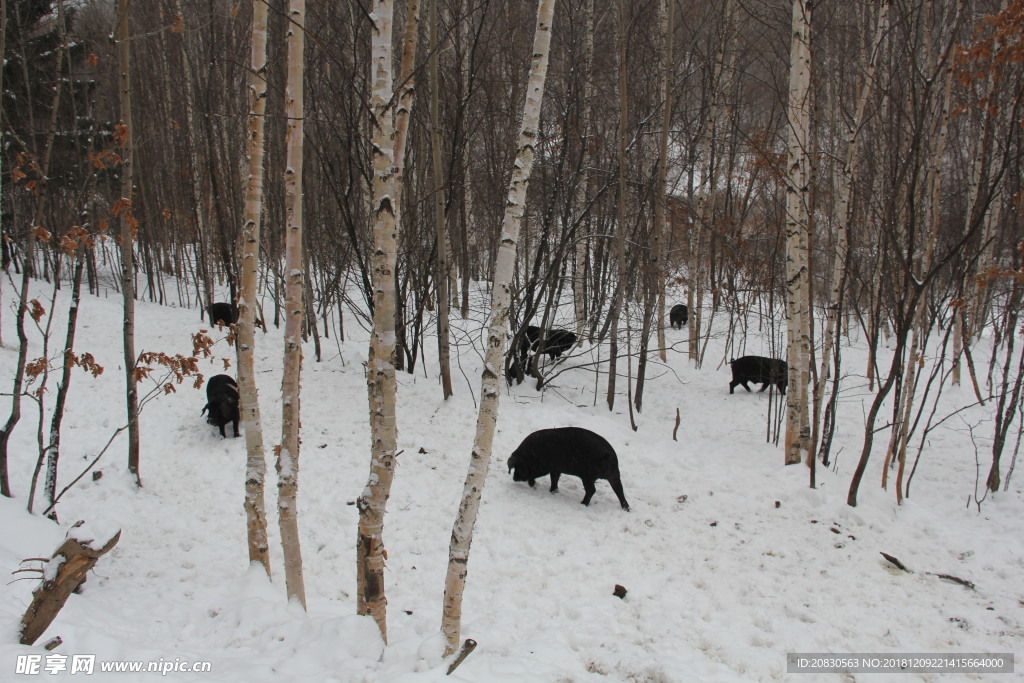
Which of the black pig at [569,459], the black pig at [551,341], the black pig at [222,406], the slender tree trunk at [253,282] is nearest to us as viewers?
the slender tree trunk at [253,282]

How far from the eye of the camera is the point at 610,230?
11.9 metres

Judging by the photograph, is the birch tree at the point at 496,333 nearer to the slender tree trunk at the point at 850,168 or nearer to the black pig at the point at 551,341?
the slender tree trunk at the point at 850,168

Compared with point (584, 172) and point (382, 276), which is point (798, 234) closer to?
point (584, 172)

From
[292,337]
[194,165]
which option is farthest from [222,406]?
[194,165]

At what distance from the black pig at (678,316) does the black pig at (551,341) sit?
6.45 metres

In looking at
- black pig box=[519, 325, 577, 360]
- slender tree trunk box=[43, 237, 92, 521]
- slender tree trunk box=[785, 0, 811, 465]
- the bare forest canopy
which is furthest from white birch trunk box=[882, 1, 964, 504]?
slender tree trunk box=[43, 237, 92, 521]

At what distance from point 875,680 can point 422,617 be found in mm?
3351

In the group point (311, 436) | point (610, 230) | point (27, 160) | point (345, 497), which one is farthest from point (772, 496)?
point (27, 160)

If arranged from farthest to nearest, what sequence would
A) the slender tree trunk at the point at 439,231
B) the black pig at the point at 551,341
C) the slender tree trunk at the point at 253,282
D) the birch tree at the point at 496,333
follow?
the black pig at the point at 551,341 → the slender tree trunk at the point at 439,231 → the slender tree trunk at the point at 253,282 → the birch tree at the point at 496,333

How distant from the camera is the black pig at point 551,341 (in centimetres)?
1076

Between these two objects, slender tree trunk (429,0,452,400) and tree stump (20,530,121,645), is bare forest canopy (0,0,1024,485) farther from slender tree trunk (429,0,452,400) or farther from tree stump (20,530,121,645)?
tree stump (20,530,121,645)

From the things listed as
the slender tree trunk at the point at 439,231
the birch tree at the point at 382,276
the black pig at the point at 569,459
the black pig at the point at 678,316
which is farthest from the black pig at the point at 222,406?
the black pig at the point at 678,316

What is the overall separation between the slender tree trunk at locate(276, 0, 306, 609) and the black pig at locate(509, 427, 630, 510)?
321cm

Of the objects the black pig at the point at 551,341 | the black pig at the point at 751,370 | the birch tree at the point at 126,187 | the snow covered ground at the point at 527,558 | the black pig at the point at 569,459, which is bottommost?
the snow covered ground at the point at 527,558
